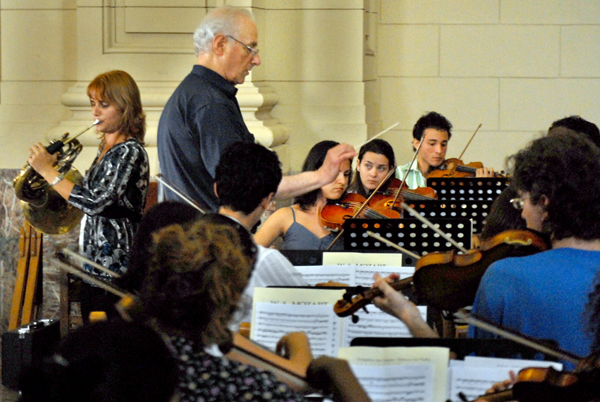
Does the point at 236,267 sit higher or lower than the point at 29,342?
higher

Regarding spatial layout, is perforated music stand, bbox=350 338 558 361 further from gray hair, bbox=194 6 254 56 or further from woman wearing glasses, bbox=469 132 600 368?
gray hair, bbox=194 6 254 56

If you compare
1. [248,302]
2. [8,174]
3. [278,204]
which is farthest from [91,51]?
[248,302]

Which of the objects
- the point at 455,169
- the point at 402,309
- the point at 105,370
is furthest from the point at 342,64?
the point at 105,370

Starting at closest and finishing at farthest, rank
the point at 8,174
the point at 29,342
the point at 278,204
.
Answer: the point at 29,342
the point at 8,174
the point at 278,204

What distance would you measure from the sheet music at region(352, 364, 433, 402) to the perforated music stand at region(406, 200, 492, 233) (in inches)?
83.4

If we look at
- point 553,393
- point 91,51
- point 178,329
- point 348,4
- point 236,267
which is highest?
point 348,4

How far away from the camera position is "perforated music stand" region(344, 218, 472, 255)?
129 inches

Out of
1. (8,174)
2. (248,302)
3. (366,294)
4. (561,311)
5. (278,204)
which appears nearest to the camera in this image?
(248,302)

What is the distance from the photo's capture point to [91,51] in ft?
16.0

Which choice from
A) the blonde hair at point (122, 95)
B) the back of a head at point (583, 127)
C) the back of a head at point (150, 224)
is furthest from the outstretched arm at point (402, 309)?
the back of a head at point (583, 127)

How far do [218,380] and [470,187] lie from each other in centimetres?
313

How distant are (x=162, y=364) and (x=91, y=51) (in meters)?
3.97

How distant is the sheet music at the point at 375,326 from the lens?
241cm

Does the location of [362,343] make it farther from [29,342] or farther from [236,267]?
[29,342]
